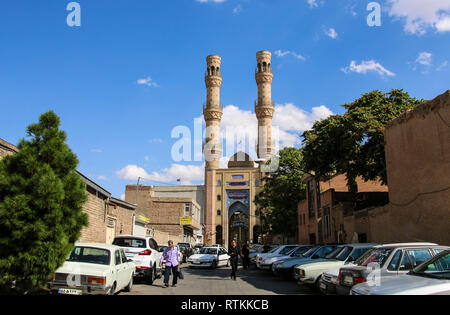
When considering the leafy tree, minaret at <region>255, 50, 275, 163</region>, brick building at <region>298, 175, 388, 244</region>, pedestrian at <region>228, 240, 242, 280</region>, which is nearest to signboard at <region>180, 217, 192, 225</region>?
brick building at <region>298, 175, 388, 244</region>

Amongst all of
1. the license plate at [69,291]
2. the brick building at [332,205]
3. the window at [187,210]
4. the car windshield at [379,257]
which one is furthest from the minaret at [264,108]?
the license plate at [69,291]

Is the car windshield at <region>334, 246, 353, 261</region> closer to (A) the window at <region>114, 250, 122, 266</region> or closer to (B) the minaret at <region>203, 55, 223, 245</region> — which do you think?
(A) the window at <region>114, 250, 122, 266</region>

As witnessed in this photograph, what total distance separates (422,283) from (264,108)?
5884 cm

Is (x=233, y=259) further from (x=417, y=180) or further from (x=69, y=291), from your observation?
(x=69, y=291)

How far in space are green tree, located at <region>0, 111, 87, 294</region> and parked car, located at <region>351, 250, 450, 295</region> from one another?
202 inches

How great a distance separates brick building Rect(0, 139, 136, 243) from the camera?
669 inches

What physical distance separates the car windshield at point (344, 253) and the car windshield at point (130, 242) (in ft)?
20.3

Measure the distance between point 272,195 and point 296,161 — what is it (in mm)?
4064

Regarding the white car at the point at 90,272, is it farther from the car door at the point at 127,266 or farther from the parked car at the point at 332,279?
the parked car at the point at 332,279

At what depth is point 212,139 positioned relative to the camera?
6431cm

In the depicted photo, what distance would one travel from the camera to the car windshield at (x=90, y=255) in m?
8.27

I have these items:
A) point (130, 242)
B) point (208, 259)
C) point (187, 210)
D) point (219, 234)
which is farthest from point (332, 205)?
point (219, 234)

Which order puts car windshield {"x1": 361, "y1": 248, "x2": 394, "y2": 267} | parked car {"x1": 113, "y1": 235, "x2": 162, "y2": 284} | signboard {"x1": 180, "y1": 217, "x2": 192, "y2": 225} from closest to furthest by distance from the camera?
car windshield {"x1": 361, "y1": 248, "x2": 394, "y2": 267}, parked car {"x1": 113, "y1": 235, "x2": 162, "y2": 284}, signboard {"x1": 180, "y1": 217, "x2": 192, "y2": 225}
